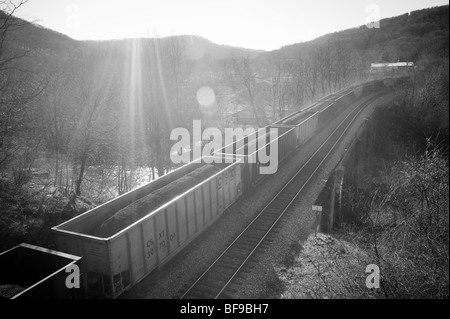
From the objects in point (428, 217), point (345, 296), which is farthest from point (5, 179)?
point (428, 217)

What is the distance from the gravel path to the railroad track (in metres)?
0.31

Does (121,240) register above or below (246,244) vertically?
above

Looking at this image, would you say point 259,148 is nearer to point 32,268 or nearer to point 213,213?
point 213,213

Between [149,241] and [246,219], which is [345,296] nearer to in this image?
[149,241]

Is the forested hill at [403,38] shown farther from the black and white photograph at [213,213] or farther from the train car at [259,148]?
the train car at [259,148]

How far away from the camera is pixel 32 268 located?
32.8ft

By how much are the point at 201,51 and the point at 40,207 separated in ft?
479

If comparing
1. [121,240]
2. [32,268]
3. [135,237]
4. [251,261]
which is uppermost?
[121,240]

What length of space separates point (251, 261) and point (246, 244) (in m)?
1.34

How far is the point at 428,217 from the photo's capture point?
9.02 m

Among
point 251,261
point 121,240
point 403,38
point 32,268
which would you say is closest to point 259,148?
point 251,261

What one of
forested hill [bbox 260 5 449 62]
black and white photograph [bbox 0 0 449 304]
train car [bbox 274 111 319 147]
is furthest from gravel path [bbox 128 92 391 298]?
forested hill [bbox 260 5 449 62]
